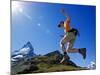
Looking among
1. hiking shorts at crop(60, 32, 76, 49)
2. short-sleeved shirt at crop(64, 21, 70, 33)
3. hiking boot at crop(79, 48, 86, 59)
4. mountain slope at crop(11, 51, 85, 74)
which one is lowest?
mountain slope at crop(11, 51, 85, 74)

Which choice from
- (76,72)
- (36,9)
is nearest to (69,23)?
(36,9)

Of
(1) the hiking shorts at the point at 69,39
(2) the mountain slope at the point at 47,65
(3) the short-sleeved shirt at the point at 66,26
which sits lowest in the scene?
(2) the mountain slope at the point at 47,65

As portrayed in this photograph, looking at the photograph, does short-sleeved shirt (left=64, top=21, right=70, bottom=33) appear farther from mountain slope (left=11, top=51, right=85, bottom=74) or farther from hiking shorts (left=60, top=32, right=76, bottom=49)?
mountain slope (left=11, top=51, right=85, bottom=74)

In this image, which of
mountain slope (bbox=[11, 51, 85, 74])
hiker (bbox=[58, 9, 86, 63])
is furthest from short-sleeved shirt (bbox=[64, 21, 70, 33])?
mountain slope (bbox=[11, 51, 85, 74])

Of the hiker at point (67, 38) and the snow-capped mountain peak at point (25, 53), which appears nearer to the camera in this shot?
the snow-capped mountain peak at point (25, 53)

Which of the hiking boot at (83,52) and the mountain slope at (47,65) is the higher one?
the hiking boot at (83,52)

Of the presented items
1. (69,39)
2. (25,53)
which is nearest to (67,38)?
(69,39)

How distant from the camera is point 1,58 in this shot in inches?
60.4

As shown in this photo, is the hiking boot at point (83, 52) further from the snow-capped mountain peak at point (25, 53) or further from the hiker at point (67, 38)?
the snow-capped mountain peak at point (25, 53)

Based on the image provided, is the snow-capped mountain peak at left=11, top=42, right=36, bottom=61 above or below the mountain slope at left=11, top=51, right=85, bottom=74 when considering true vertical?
above

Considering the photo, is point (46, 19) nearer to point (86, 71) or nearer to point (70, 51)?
point (70, 51)

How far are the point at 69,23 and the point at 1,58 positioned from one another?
26.1 inches

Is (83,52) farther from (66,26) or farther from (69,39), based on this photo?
(66,26)

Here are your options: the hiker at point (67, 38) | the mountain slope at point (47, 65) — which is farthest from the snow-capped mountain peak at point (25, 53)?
the hiker at point (67, 38)
